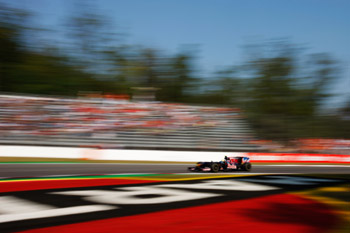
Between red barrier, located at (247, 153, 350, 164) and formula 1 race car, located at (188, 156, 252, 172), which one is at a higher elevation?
red barrier, located at (247, 153, 350, 164)

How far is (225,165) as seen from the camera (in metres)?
10.7

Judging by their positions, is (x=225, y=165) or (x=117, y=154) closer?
(x=225, y=165)

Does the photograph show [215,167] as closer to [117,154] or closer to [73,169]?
[73,169]

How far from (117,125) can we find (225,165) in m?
9.42

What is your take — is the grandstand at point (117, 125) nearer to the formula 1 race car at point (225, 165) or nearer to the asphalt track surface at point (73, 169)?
the asphalt track surface at point (73, 169)

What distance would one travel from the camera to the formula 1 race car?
10.4m

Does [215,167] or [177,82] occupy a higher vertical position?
[177,82]

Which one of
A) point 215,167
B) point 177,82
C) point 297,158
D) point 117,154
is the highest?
point 177,82

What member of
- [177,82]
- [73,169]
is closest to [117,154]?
[73,169]

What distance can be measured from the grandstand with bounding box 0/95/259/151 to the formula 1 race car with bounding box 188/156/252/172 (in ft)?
20.5

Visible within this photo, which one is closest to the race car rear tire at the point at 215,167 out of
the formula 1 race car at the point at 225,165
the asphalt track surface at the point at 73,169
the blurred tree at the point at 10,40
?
the formula 1 race car at the point at 225,165

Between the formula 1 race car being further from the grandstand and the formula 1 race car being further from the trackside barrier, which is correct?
the grandstand

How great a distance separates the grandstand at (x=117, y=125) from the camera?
17.1 metres

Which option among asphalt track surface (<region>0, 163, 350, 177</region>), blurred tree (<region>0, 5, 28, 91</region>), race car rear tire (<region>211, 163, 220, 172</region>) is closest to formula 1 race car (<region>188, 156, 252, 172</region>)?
race car rear tire (<region>211, 163, 220, 172</region>)
